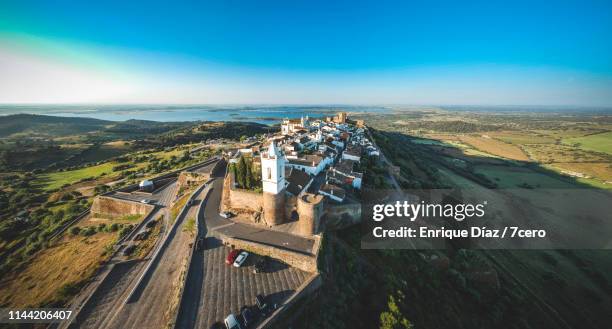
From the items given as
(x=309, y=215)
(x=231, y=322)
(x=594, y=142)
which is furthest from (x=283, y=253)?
A: (x=594, y=142)

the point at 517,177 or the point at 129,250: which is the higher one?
the point at 129,250

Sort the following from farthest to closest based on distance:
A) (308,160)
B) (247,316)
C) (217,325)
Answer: (308,160) → (247,316) → (217,325)

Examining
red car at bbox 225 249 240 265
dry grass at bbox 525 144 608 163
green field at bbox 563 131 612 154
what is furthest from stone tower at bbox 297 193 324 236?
green field at bbox 563 131 612 154

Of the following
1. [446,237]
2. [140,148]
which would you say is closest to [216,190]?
[446,237]

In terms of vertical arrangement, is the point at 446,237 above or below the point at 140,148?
below

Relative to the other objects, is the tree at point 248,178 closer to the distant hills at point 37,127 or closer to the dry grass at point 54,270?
the dry grass at point 54,270

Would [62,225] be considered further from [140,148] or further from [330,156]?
[140,148]

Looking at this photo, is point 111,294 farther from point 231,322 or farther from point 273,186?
point 273,186
